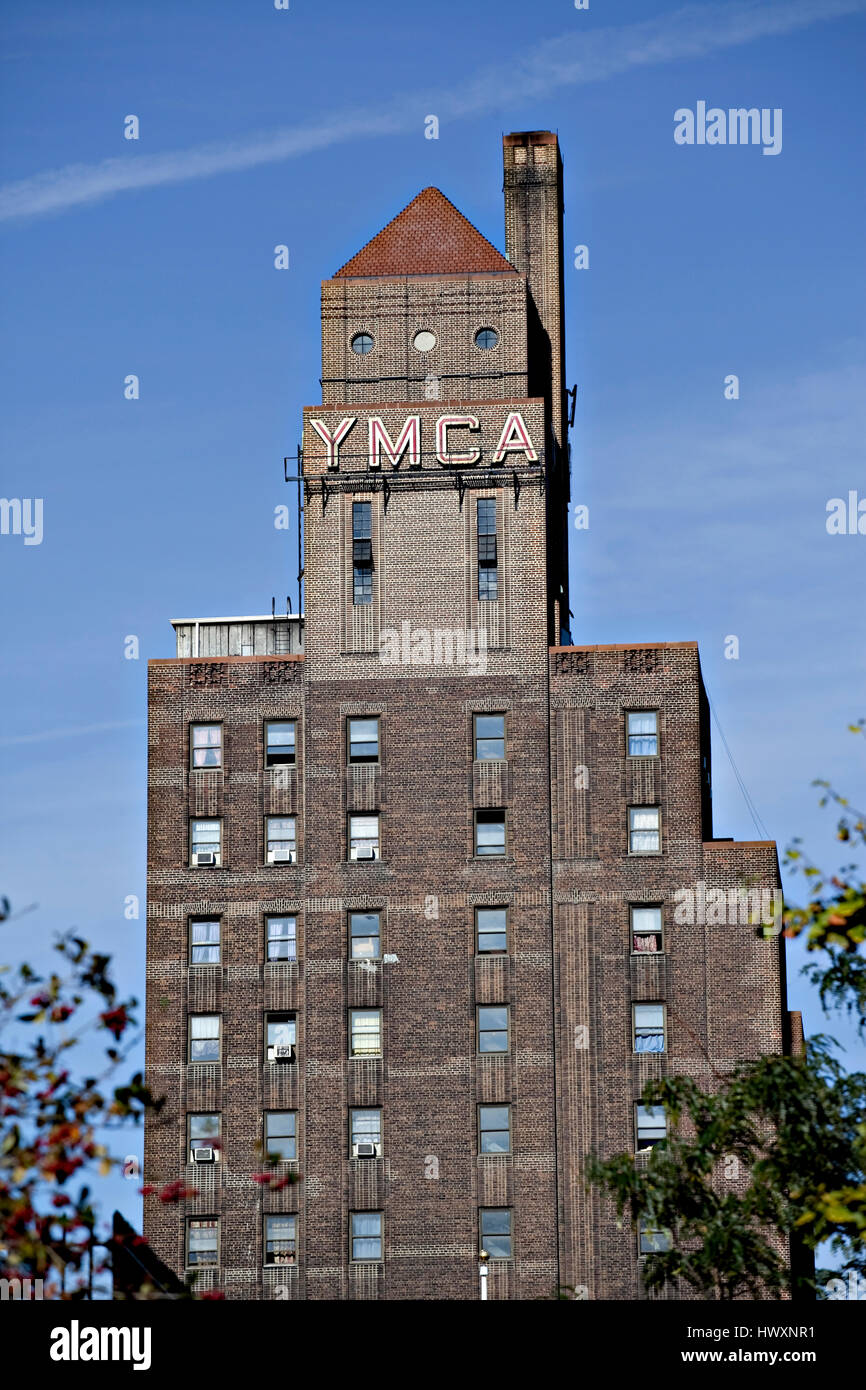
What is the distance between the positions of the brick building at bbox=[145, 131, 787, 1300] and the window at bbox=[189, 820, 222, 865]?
0.37 ft

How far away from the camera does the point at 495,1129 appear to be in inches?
3167

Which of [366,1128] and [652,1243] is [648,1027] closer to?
[652,1243]

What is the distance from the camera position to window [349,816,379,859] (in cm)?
8312

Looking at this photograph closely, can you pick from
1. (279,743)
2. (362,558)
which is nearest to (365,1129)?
(279,743)

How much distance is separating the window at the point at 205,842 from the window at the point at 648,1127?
56.8ft

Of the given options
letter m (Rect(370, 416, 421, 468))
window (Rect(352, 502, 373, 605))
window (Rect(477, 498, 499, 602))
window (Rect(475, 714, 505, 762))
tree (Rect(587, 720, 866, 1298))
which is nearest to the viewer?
tree (Rect(587, 720, 866, 1298))

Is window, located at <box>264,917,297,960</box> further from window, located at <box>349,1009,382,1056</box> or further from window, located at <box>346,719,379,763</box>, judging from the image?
window, located at <box>346,719,379,763</box>

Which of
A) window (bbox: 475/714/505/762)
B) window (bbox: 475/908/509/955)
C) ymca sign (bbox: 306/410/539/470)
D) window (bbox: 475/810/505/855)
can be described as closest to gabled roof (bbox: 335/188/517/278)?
ymca sign (bbox: 306/410/539/470)

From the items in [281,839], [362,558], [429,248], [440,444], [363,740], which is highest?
[429,248]

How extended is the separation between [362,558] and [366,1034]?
17.1 meters

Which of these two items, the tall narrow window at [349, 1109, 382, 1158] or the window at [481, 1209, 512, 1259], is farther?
the tall narrow window at [349, 1109, 382, 1158]
